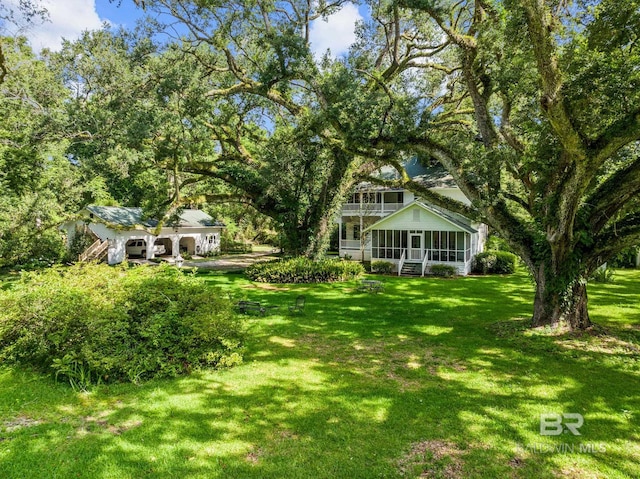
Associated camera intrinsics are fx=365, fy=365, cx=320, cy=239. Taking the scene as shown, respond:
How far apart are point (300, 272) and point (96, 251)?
1534cm

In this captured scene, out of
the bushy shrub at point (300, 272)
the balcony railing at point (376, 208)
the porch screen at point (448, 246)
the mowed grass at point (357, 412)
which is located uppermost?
the balcony railing at point (376, 208)

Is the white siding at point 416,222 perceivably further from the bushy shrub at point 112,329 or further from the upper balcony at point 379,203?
the bushy shrub at point 112,329

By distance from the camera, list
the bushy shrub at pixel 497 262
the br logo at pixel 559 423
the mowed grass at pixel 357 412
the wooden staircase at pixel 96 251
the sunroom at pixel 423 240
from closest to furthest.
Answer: the mowed grass at pixel 357 412, the br logo at pixel 559 423, the bushy shrub at pixel 497 262, the sunroom at pixel 423 240, the wooden staircase at pixel 96 251

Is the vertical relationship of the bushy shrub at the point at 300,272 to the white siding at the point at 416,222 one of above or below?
below

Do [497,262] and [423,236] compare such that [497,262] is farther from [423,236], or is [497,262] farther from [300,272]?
[300,272]

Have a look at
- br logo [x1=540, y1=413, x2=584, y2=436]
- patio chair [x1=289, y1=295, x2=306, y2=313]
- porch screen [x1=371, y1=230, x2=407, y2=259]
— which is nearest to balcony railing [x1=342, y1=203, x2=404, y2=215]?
porch screen [x1=371, y1=230, x2=407, y2=259]

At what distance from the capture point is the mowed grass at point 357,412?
4.30m

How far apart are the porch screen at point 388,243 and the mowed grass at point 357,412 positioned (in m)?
15.0

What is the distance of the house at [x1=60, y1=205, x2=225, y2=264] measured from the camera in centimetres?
2552

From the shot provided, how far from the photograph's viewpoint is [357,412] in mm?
5574

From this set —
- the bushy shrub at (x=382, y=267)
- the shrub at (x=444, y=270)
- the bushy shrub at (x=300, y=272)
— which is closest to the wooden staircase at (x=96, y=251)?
the bushy shrub at (x=300, y=272)

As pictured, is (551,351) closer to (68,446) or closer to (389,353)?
(389,353)

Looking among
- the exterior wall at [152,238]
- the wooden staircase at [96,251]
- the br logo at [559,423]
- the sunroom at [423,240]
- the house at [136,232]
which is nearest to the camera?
the br logo at [559,423]

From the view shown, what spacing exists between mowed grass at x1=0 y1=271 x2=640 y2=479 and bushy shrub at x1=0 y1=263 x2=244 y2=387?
369 millimetres
